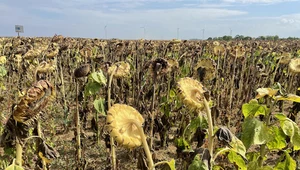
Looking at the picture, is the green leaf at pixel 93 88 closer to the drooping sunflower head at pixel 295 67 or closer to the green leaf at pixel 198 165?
the green leaf at pixel 198 165

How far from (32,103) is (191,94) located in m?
0.61

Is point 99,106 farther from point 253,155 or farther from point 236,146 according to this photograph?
point 236,146

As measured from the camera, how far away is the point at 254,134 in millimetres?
1466

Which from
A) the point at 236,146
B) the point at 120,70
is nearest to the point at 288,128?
the point at 236,146

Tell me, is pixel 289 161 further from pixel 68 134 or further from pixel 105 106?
pixel 68 134

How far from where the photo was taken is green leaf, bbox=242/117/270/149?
146cm

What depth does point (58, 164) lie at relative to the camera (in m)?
3.53

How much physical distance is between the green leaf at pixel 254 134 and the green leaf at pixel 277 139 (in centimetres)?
9

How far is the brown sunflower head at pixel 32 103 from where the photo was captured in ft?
3.55

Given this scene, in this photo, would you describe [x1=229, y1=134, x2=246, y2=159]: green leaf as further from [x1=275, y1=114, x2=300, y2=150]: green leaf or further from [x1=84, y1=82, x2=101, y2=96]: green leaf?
[x1=84, y1=82, x2=101, y2=96]: green leaf

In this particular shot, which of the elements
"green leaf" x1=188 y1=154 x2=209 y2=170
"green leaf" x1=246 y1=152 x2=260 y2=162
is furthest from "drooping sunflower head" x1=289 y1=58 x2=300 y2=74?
"green leaf" x1=188 y1=154 x2=209 y2=170

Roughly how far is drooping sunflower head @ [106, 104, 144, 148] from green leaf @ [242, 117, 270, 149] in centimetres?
55

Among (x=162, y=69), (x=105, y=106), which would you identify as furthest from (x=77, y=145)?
(x=162, y=69)

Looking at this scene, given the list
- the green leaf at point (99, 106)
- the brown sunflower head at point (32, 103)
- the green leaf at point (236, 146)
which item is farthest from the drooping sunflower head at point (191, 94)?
the green leaf at point (99, 106)
